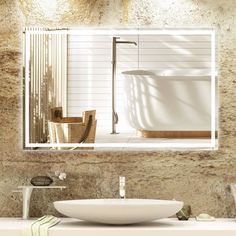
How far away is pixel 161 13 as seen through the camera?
3561 millimetres

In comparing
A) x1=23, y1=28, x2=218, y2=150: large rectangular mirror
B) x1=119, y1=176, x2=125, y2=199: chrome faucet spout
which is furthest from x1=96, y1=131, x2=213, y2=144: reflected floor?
x1=119, y1=176, x2=125, y2=199: chrome faucet spout

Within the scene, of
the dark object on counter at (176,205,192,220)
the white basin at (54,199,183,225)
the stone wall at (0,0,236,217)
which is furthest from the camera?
the stone wall at (0,0,236,217)

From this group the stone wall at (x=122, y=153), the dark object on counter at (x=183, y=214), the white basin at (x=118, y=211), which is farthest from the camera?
the stone wall at (x=122, y=153)

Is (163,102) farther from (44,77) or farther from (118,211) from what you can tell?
(118,211)

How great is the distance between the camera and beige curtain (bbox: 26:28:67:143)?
3.57 meters

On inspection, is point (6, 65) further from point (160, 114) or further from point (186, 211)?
point (186, 211)

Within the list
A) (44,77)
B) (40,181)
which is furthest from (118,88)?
(40,181)

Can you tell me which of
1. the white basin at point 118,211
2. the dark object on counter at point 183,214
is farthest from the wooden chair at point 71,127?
the dark object on counter at point 183,214

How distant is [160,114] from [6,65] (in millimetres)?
829

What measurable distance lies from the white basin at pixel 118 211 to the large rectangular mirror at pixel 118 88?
18.9 inches

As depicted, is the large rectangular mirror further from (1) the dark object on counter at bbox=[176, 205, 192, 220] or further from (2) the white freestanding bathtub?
(1) the dark object on counter at bbox=[176, 205, 192, 220]

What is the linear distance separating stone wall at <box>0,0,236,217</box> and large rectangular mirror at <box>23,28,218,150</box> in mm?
48

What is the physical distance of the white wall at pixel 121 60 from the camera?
356 cm

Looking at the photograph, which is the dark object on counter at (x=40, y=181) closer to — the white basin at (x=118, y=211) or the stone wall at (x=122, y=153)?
the stone wall at (x=122, y=153)
